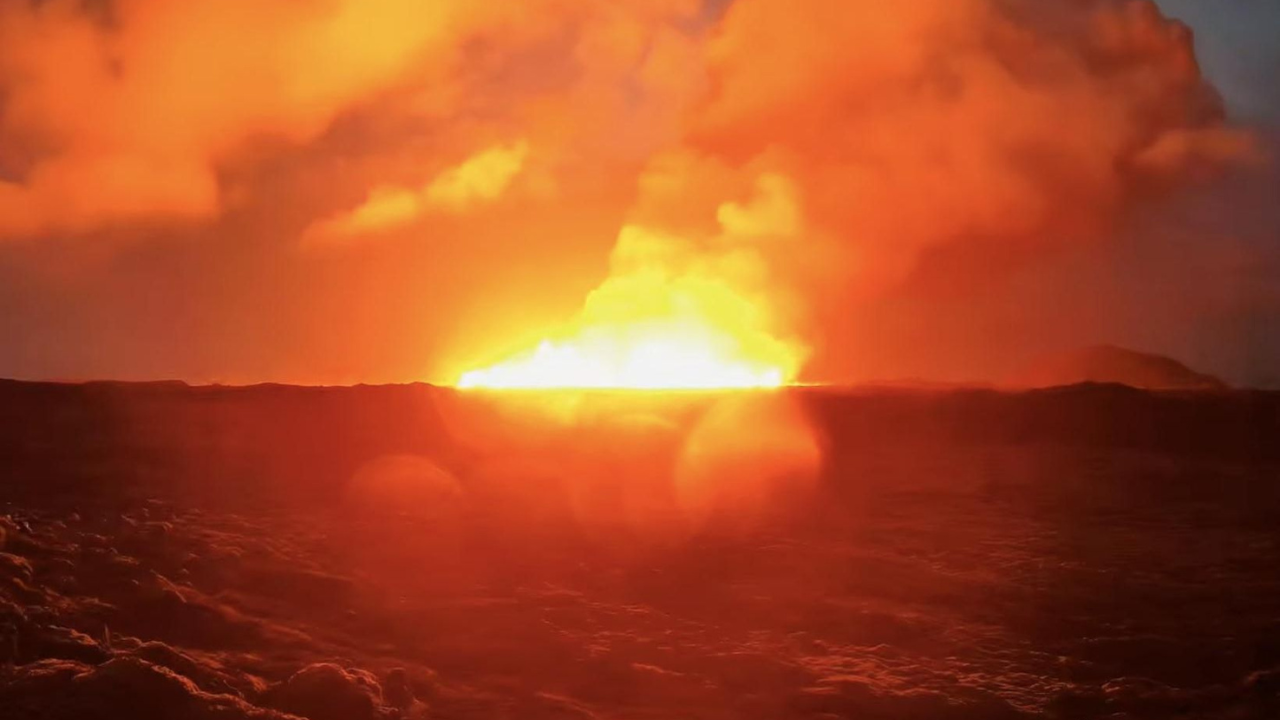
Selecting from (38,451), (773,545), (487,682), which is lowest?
(487,682)

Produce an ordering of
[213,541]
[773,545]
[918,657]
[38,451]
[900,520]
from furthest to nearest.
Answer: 1. [38,451]
2. [900,520]
3. [773,545]
4. [213,541]
5. [918,657]

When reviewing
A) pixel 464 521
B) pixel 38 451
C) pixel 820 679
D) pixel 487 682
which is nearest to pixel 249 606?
pixel 487 682

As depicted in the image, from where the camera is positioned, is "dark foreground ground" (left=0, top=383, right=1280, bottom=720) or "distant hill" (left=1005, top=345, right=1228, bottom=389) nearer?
"dark foreground ground" (left=0, top=383, right=1280, bottom=720)

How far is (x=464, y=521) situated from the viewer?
805cm

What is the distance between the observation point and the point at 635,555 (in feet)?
23.8

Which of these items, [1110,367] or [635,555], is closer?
[635,555]

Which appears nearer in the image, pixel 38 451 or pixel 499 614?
pixel 499 614

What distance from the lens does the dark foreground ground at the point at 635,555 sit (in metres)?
4.71

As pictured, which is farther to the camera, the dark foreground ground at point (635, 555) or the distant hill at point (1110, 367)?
the distant hill at point (1110, 367)

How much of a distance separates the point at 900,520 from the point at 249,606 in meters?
5.04

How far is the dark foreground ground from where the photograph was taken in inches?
185

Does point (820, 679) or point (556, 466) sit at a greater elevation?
point (556, 466)

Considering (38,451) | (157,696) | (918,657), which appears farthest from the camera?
(38,451)

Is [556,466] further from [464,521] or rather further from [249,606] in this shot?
[249,606]
